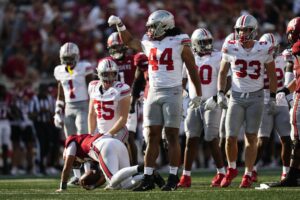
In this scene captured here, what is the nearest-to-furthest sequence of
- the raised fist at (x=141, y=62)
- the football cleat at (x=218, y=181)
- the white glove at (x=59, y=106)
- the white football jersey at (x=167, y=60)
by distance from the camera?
the white football jersey at (x=167, y=60), the football cleat at (x=218, y=181), the raised fist at (x=141, y=62), the white glove at (x=59, y=106)

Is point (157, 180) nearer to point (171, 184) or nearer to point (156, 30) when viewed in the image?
point (171, 184)

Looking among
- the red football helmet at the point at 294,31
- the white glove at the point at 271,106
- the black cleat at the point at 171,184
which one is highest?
the red football helmet at the point at 294,31

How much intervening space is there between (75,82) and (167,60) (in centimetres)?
304

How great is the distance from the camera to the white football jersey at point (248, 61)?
10.7 metres

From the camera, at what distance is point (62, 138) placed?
58.8ft

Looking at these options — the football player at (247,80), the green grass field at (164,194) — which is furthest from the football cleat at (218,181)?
the green grass field at (164,194)

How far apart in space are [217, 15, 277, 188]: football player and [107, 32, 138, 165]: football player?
1.88 meters

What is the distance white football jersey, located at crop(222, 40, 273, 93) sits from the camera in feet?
35.2

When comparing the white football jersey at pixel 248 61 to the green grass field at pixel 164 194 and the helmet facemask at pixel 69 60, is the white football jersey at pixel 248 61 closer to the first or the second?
the green grass field at pixel 164 194

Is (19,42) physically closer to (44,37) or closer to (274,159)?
(44,37)

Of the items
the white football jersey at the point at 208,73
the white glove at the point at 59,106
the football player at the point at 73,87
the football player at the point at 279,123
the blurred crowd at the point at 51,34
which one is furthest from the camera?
the blurred crowd at the point at 51,34

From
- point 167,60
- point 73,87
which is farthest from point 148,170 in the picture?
point 73,87

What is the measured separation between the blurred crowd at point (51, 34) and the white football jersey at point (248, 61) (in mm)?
6351

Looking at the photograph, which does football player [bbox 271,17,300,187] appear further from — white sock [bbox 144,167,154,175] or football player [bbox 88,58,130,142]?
football player [bbox 88,58,130,142]
